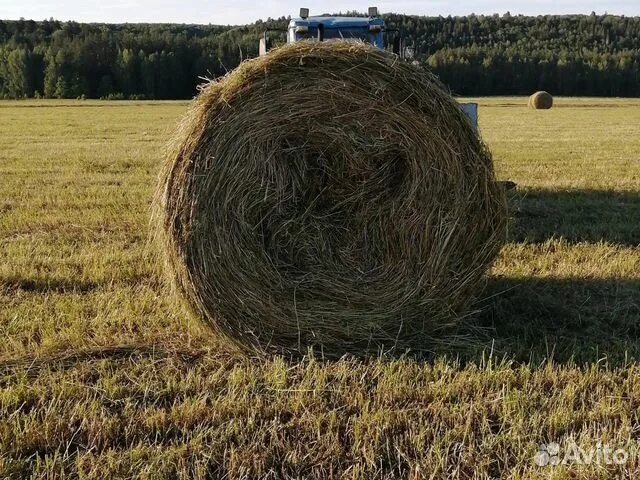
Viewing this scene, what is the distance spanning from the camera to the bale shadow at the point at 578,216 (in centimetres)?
609

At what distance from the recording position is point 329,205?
3.97 metres

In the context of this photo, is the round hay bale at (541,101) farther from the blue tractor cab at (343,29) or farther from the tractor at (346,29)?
the blue tractor cab at (343,29)

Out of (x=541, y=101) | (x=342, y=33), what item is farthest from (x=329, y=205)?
(x=541, y=101)

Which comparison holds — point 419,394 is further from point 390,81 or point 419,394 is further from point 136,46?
point 136,46

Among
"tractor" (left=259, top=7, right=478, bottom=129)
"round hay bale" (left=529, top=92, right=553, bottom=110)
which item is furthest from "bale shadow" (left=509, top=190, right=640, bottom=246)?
"round hay bale" (left=529, top=92, right=553, bottom=110)

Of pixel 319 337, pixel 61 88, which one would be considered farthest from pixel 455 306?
pixel 61 88

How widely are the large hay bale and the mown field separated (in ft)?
0.90

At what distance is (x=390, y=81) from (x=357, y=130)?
33 cm

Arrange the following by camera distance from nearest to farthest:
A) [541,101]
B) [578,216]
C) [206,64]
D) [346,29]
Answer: [578,216], [346,29], [541,101], [206,64]

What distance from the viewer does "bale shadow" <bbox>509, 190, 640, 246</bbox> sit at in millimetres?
6090

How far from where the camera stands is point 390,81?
3.69 m

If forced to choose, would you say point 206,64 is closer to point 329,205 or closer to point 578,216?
point 578,216

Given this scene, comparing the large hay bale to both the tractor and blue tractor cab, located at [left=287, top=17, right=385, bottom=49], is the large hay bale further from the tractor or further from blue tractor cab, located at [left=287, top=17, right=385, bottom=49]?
blue tractor cab, located at [left=287, top=17, right=385, bottom=49]

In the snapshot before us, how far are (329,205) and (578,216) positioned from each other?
396 centimetres
